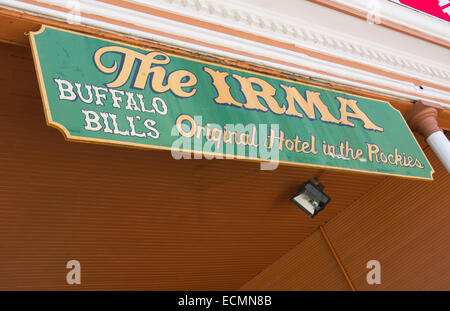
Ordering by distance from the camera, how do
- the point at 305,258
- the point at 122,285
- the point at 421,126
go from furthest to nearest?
the point at 305,258
the point at 122,285
the point at 421,126

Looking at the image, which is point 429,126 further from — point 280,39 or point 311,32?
point 280,39

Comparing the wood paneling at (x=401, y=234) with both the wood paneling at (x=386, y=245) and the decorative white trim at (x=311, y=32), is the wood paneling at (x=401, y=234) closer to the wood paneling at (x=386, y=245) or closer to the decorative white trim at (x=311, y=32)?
the wood paneling at (x=386, y=245)

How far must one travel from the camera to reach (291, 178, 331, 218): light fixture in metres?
4.61

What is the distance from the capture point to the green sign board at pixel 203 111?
7.42 feet

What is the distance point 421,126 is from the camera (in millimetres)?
4273

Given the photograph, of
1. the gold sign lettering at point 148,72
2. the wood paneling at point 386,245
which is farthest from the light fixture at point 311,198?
the gold sign lettering at point 148,72

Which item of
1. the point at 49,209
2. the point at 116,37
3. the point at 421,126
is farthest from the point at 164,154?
the point at 421,126

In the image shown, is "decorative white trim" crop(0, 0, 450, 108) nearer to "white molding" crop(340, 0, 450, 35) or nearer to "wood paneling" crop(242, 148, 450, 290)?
"white molding" crop(340, 0, 450, 35)

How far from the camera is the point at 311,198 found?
15.4 feet

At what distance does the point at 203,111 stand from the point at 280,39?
163 centimetres
